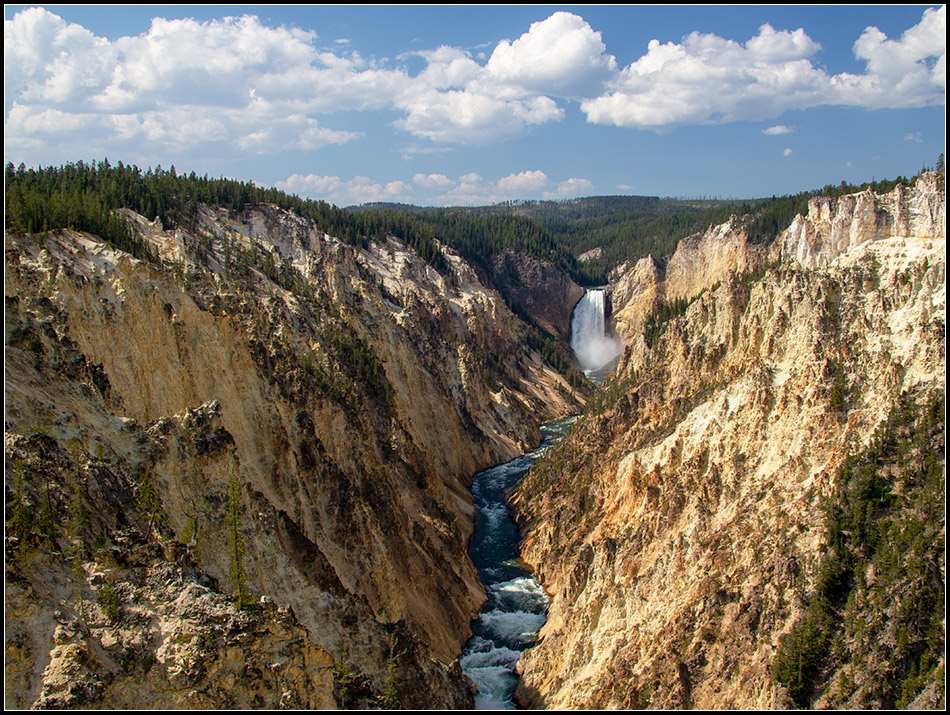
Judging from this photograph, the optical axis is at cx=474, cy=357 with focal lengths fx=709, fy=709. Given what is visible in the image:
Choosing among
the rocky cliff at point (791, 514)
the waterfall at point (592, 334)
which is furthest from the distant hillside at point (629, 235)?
the rocky cliff at point (791, 514)

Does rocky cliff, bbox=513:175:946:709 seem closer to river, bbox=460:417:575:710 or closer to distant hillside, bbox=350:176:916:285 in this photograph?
river, bbox=460:417:575:710

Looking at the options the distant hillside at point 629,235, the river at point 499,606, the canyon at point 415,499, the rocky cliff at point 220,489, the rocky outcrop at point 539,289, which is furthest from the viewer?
the rocky outcrop at point 539,289

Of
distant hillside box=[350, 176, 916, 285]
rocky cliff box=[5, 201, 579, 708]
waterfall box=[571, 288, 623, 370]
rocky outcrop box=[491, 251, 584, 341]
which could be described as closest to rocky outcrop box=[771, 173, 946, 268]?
rocky cliff box=[5, 201, 579, 708]

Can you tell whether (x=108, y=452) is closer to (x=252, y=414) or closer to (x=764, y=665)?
(x=252, y=414)

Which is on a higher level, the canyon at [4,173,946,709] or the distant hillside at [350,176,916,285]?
the distant hillside at [350,176,916,285]

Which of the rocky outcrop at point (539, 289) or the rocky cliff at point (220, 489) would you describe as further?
the rocky outcrop at point (539, 289)

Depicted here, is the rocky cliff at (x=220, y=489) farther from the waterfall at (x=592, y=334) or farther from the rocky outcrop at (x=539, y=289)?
the rocky outcrop at (x=539, y=289)

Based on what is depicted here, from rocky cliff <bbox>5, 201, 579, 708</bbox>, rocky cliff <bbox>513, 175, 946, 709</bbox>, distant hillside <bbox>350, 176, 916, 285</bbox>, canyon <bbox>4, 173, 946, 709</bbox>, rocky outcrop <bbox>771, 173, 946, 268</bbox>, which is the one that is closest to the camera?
rocky cliff <bbox>5, 201, 579, 708</bbox>

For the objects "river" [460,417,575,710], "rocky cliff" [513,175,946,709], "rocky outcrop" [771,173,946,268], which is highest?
"rocky outcrop" [771,173,946,268]
